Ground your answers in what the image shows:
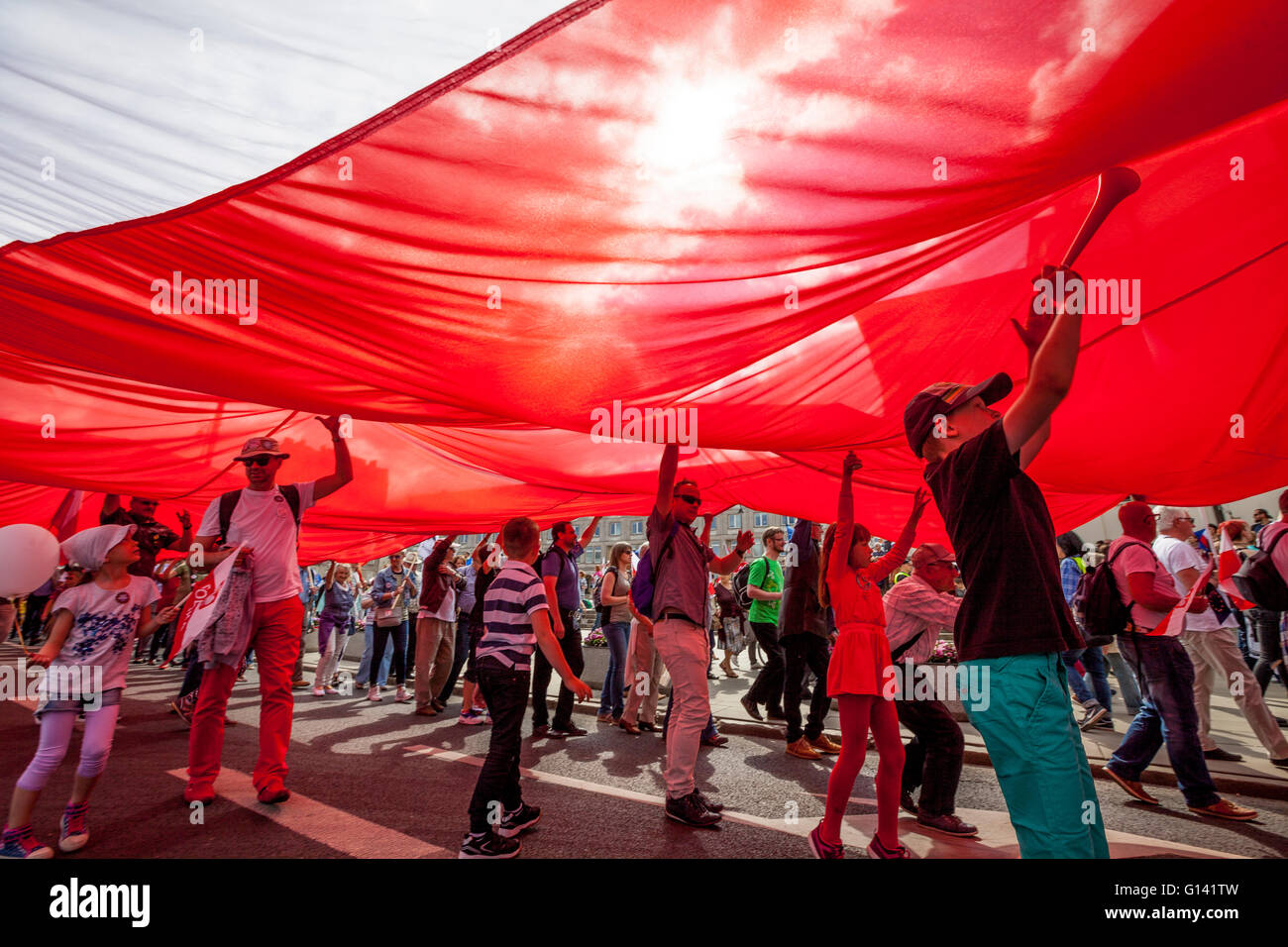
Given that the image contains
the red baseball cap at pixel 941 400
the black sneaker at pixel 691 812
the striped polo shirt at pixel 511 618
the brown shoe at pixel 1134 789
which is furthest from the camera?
the brown shoe at pixel 1134 789

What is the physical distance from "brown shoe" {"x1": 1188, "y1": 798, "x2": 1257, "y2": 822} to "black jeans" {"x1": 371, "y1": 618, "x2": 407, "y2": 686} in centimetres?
884

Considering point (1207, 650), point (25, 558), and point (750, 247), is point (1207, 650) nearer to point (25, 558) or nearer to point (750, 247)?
point (750, 247)

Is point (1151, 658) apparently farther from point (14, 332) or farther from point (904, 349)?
point (14, 332)

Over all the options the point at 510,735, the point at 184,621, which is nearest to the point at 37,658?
the point at 184,621

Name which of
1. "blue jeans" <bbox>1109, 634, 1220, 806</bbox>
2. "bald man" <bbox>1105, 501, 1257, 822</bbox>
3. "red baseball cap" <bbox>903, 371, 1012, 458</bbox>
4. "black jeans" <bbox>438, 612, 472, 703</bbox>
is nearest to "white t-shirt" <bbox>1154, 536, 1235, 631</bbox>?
"bald man" <bbox>1105, 501, 1257, 822</bbox>

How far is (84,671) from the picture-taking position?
356 centimetres

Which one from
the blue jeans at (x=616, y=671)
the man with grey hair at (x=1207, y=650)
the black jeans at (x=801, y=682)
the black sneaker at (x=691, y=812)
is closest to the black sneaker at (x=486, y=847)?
the black sneaker at (x=691, y=812)

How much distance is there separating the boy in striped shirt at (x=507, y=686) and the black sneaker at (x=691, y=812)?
2.69ft

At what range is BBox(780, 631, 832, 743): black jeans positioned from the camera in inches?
246

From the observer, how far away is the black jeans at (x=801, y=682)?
20.5 ft

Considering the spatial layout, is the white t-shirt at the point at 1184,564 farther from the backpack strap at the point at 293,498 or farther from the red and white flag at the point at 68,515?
the red and white flag at the point at 68,515

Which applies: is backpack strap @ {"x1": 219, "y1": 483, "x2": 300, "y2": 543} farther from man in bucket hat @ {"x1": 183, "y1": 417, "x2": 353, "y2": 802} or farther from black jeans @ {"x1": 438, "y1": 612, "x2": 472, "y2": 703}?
black jeans @ {"x1": 438, "y1": 612, "x2": 472, "y2": 703}

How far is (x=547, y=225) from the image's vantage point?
2.51m
